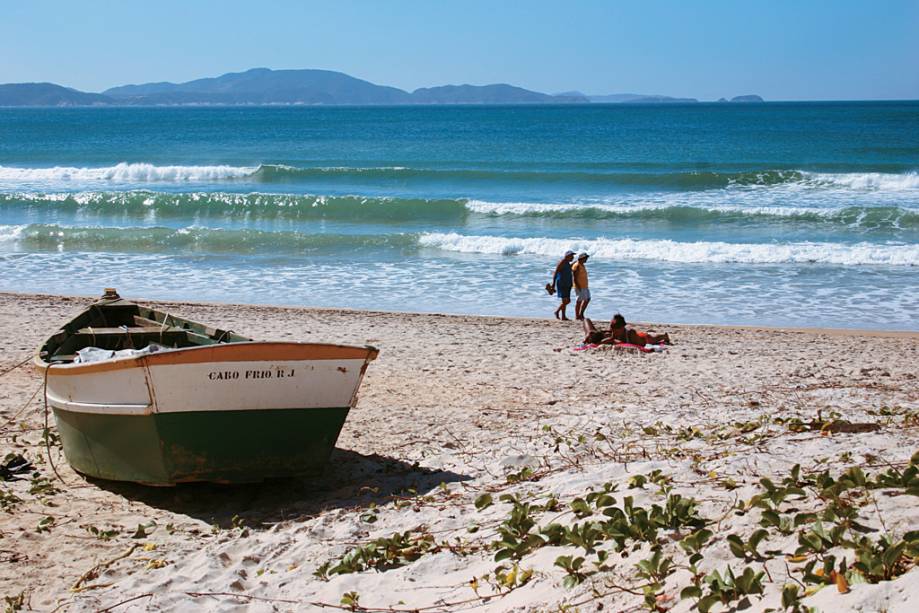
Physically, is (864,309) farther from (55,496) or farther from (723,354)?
(55,496)

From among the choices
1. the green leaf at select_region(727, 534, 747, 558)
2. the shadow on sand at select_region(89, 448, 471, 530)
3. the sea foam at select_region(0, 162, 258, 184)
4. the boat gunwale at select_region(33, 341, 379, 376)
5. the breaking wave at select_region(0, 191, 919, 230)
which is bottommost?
the shadow on sand at select_region(89, 448, 471, 530)

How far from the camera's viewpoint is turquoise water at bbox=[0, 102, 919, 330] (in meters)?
18.4

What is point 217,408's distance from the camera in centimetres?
695

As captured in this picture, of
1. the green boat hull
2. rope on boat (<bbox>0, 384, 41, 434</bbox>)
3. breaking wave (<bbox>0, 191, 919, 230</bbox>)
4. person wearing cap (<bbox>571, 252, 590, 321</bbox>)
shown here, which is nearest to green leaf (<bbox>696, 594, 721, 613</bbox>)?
the green boat hull

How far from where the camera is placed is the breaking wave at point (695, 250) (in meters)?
21.5

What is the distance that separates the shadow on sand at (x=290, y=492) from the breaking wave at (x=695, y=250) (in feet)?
50.5

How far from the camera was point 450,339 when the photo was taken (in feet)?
44.7

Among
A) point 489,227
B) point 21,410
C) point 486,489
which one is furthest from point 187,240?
point 486,489

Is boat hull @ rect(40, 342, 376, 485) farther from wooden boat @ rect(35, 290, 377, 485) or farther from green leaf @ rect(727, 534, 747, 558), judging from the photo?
green leaf @ rect(727, 534, 747, 558)

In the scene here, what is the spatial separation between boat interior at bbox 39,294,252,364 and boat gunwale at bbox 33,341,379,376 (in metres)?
1.44

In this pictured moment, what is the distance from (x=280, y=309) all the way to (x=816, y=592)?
12945 millimetres

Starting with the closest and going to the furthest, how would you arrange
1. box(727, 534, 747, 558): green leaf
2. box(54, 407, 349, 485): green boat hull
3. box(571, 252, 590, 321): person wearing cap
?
box(727, 534, 747, 558): green leaf → box(54, 407, 349, 485): green boat hull → box(571, 252, 590, 321): person wearing cap

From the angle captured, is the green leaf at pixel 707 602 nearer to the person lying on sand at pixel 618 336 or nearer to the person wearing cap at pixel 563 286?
the person lying on sand at pixel 618 336

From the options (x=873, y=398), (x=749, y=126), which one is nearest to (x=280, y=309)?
(x=873, y=398)
